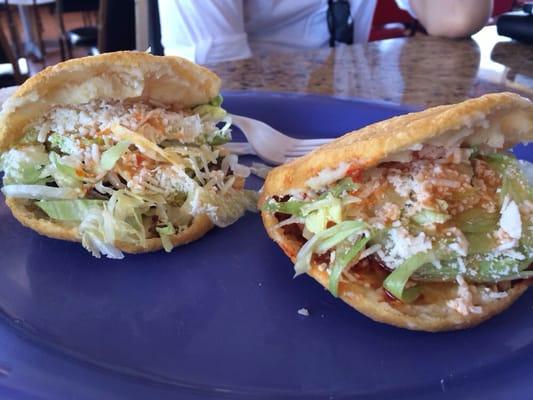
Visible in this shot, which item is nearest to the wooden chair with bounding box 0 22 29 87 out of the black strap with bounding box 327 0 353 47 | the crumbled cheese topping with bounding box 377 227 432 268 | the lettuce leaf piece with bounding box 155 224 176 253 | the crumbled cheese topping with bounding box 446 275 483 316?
the black strap with bounding box 327 0 353 47

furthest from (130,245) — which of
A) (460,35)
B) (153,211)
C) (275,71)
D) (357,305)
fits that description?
(460,35)

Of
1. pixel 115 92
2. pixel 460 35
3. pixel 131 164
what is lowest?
pixel 460 35

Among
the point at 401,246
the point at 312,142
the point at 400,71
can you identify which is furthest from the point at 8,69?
the point at 401,246

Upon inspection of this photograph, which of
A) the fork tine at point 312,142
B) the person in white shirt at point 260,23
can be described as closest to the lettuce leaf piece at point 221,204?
the fork tine at point 312,142

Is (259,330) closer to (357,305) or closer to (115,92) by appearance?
(357,305)

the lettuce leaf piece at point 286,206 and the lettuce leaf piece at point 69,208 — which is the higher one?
the lettuce leaf piece at point 286,206

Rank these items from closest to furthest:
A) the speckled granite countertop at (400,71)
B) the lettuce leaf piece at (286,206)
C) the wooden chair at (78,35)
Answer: the lettuce leaf piece at (286,206)
the speckled granite countertop at (400,71)
the wooden chair at (78,35)

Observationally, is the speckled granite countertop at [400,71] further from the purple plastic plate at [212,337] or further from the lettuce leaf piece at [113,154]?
the purple plastic plate at [212,337]
